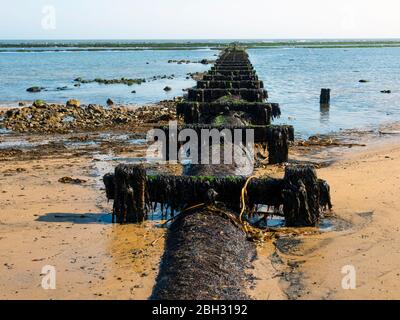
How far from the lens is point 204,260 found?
19.4 ft

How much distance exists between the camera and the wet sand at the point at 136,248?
21.0ft

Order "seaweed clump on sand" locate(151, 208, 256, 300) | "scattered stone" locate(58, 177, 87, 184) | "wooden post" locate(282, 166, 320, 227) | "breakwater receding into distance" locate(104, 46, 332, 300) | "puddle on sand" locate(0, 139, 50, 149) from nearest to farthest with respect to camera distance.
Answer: "seaweed clump on sand" locate(151, 208, 256, 300), "breakwater receding into distance" locate(104, 46, 332, 300), "wooden post" locate(282, 166, 320, 227), "scattered stone" locate(58, 177, 87, 184), "puddle on sand" locate(0, 139, 50, 149)

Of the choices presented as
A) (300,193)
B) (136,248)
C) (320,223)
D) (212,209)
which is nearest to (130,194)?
(136,248)

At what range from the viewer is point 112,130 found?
746 inches

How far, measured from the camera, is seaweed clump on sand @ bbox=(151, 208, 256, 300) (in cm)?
535

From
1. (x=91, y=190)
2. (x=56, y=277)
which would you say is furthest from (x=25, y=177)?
(x=56, y=277)

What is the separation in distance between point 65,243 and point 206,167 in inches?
98.3

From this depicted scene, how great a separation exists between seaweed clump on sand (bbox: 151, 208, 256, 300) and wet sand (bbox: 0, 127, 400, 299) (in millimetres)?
292

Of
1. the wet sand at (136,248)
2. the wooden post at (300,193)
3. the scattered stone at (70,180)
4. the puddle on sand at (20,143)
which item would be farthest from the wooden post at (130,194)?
the puddle on sand at (20,143)

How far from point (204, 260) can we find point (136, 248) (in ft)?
6.50

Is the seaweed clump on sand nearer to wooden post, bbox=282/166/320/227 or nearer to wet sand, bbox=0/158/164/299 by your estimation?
wet sand, bbox=0/158/164/299

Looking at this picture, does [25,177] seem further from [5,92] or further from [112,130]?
[5,92]

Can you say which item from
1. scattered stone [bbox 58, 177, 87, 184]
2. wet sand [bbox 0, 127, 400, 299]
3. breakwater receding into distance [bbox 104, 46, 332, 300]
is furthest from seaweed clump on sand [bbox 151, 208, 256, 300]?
scattered stone [bbox 58, 177, 87, 184]

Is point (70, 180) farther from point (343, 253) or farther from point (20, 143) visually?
point (343, 253)
